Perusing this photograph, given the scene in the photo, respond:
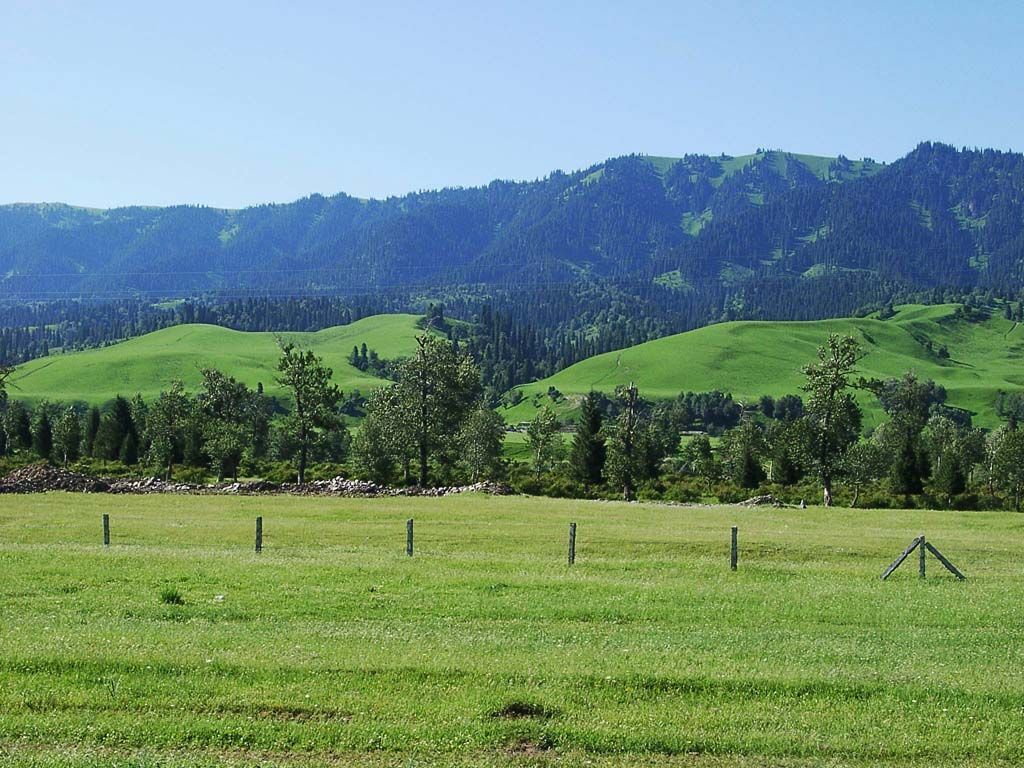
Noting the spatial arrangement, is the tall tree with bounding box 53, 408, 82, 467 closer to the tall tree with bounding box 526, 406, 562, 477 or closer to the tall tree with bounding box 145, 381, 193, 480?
the tall tree with bounding box 145, 381, 193, 480

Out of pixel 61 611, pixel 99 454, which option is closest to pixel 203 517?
pixel 61 611

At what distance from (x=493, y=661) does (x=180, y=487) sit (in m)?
70.2

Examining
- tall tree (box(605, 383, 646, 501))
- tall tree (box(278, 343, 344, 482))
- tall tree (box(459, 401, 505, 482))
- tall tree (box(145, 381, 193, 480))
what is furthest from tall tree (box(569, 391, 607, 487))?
tall tree (box(145, 381, 193, 480))

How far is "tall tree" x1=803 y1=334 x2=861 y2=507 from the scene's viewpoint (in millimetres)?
93562

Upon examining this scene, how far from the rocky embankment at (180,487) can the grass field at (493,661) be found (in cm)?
4372

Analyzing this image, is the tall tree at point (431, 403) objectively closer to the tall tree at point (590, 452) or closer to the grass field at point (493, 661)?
the tall tree at point (590, 452)

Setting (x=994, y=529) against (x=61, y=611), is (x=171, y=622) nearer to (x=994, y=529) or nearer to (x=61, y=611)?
(x=61, y=611)

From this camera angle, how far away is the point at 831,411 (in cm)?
9506

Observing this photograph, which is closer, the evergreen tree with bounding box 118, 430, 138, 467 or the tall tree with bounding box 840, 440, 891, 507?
the tall tree with bounding box 840, 440, 891, 507

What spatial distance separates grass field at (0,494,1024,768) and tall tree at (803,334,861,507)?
58.2 meters

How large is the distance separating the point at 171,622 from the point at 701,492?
260ft

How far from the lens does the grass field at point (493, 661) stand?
543 inches

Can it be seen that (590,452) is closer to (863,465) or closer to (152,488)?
(863,465)

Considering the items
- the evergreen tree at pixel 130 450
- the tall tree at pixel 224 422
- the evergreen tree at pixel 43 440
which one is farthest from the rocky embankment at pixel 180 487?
the evergreen tree at pixel 43 440
